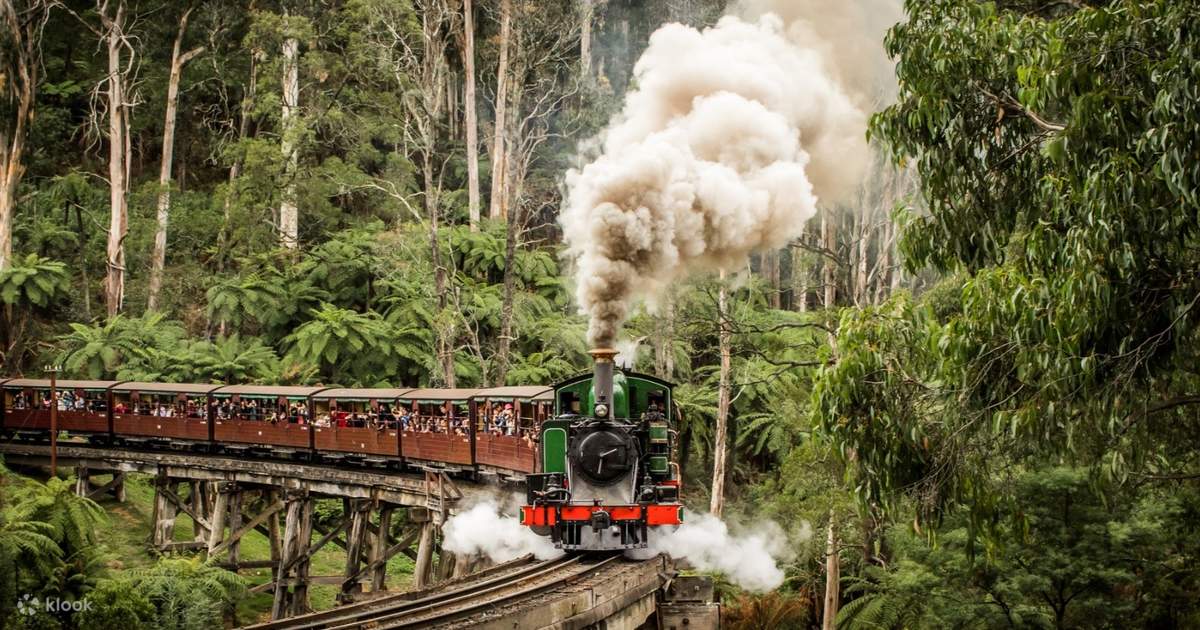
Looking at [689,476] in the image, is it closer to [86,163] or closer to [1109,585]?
[1109,585]

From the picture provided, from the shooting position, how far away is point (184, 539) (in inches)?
1146

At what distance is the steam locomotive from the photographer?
53.2ft

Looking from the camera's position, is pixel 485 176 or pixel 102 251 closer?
pixel 102 251

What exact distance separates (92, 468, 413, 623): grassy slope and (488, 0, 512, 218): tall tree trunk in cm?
1425

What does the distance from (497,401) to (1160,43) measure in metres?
13.8

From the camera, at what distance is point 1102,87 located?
9977 mm

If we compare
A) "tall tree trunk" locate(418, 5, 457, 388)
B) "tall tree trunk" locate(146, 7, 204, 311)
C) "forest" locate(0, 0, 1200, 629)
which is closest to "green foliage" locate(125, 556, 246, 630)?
"forest" locate(0, 0, 1200, 629)

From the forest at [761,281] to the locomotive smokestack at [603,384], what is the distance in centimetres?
269

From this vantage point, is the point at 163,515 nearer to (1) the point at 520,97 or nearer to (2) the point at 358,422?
(2) the point at 358,422

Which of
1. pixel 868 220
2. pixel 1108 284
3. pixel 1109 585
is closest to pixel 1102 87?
pixel 1108 284

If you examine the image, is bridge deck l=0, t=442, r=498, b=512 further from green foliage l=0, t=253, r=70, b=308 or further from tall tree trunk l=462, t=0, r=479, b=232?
tall tree trunk l=462, t=0, r=479, b=232

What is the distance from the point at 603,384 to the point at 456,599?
12.9 feet

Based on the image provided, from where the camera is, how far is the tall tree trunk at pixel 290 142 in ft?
125

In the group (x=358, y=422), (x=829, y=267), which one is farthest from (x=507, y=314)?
(x=829, y=267)
